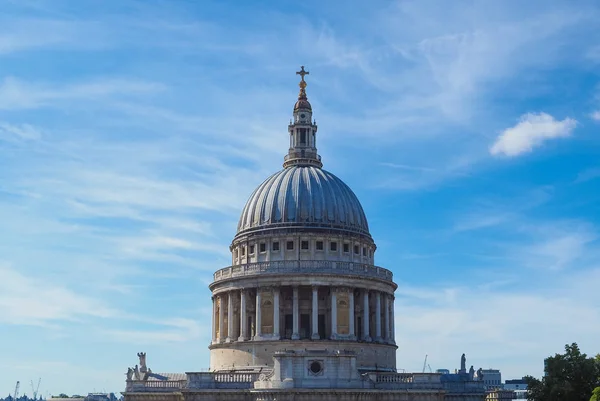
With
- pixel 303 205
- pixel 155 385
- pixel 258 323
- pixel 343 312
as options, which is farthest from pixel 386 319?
pixel 155 385

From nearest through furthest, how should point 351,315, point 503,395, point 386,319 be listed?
point 503,395 → point 351,315 → point 386,319

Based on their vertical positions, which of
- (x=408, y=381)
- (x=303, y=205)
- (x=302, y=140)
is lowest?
(x=408, y=381)

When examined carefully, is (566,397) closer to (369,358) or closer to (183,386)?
(369,358)

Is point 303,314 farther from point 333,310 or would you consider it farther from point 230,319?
point 230,319

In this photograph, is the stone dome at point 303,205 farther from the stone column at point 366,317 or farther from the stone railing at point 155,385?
the stone railing at point 155,385

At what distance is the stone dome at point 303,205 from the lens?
96812 mm

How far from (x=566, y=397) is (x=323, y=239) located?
30.4m

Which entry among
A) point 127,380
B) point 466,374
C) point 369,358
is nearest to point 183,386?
point 127,380

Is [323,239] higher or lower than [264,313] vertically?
higher

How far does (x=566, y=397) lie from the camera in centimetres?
8219

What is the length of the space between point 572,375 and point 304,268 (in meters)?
29.1

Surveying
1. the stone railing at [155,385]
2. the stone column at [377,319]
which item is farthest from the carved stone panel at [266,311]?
the stone railing at [155,385]

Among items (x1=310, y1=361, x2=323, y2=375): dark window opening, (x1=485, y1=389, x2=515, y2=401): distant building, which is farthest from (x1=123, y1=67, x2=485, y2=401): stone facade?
(x1=485, y1=389, x2=515, y2=401): distant building

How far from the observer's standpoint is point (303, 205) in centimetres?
9712
